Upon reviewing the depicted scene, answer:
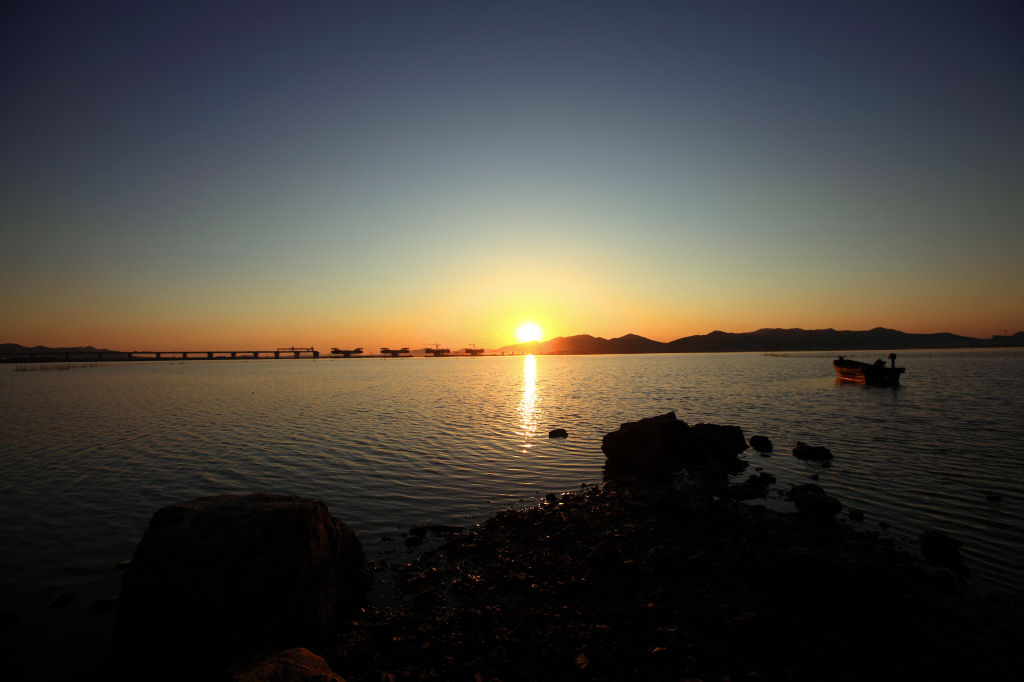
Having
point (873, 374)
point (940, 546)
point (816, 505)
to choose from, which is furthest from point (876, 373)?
point (940, 546)

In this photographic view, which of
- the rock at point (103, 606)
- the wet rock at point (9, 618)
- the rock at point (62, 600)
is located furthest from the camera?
the rock at point (62, 600)

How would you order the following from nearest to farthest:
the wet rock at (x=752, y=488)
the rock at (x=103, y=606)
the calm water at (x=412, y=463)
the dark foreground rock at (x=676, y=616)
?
the dark foreground rock at (x=676, y=616), the rock at (x=103, y=606), the calm water at (x=412, y=463), the wet rock at (x=752, y=488)

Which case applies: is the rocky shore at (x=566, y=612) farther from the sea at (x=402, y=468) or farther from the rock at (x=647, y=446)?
the rock at (x=647, y=446)

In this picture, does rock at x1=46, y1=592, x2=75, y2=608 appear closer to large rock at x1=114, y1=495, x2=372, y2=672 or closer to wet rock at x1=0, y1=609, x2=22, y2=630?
wet rock at x1=0, y1=609, x2=22, y2=630

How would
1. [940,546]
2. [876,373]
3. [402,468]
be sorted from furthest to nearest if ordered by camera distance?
1. [876,373]
2. [402,468]
3. [940,546]

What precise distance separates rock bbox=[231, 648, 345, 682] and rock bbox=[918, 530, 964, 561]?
1364 centimetres

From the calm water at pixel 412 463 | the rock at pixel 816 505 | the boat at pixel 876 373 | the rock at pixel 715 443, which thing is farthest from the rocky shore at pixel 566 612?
the boat at pixel 876 373

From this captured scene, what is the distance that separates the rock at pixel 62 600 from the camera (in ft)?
31.2

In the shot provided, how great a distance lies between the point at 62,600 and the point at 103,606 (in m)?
1.14

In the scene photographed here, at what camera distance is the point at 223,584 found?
23.2ft

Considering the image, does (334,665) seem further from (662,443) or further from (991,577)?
(662,443)

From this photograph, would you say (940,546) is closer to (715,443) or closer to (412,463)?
(715,443)

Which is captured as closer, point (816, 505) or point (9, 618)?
point (9, 618)

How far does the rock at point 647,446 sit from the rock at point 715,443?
836 millimetres
